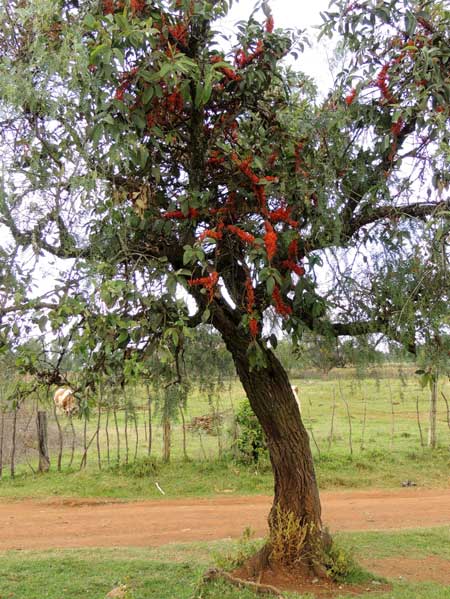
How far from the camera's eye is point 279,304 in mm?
4656

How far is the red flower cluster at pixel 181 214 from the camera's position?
473 centimetres

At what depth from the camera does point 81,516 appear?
10336 mm

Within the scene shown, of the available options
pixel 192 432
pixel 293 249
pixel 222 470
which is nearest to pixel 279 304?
pixel 293 249

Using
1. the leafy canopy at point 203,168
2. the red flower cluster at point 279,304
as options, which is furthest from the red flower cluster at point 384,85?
the red flower cluster at point 279,304

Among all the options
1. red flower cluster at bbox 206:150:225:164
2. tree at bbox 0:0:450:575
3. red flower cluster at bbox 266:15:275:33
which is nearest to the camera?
tree at bbox 0:0:450:575

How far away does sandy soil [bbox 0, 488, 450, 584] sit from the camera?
28.9 feet

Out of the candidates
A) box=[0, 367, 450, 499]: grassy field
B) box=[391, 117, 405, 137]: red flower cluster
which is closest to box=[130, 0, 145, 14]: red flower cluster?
box=[391, 117, 405, 137]: red flower cluster

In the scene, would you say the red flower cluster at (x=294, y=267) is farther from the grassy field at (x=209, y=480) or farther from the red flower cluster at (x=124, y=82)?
the grassy field at (x=209, y=480)

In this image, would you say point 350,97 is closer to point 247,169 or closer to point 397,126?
point 397,126

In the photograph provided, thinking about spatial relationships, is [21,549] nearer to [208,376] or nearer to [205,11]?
[208,376]

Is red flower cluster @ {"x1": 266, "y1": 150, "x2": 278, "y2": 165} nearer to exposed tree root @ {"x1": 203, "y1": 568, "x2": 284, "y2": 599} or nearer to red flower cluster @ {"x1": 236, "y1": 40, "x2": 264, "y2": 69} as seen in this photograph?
red flower cluster @ {"x1": 236, "y1": 40, "x2": 264, "y2": 69}

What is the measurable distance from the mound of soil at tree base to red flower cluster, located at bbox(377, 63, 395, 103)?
4.05 m

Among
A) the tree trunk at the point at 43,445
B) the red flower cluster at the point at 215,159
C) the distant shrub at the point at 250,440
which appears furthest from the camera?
the tree trunk at the point at 43,445

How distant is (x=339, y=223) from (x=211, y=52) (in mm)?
1628
